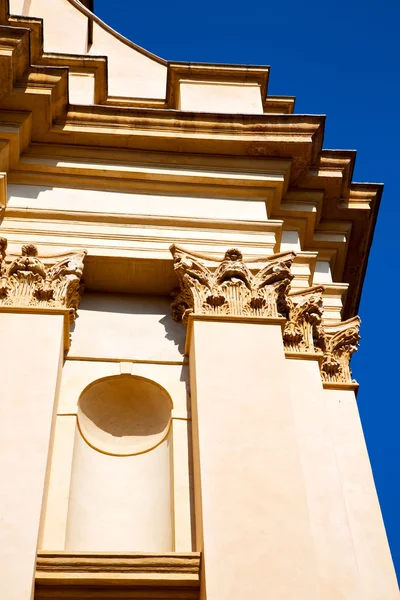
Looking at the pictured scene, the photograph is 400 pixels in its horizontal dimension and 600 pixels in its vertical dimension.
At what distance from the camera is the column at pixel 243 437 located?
31.8 feet

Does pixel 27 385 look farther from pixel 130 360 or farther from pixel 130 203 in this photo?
pixel 130 203

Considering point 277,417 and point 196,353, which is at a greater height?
point 196,353

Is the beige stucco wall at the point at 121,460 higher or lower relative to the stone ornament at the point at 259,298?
lower

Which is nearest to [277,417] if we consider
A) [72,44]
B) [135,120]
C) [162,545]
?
[162,545]

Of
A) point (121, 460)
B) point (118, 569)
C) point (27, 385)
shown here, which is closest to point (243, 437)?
point (121, 460)

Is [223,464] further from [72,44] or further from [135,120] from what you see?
[72,44]

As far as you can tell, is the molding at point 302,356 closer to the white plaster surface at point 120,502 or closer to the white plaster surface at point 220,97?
the white plaster surface at point 120,502

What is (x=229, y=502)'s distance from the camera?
33.9ft

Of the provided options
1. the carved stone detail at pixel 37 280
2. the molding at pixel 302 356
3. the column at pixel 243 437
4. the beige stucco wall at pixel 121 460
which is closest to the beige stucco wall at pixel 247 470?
the column at pixel 243 437

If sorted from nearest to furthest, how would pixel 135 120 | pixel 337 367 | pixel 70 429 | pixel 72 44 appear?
pixel 70 429 < pixel 337 367 < pixel 135 120 < pixel 72 44

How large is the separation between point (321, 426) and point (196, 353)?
1974 millimetres

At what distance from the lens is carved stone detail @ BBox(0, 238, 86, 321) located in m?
12.8

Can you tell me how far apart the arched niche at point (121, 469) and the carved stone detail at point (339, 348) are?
9.70 feet

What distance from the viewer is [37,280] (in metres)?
13.0
